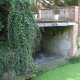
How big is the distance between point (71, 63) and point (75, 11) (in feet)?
10.1

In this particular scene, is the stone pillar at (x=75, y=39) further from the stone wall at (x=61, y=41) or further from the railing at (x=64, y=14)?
the railing at (x=64, y=14)

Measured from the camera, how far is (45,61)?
1080 cm

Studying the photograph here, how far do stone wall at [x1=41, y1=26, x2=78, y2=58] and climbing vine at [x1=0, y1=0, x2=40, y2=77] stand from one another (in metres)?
4.49

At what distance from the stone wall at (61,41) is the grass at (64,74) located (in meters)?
1.49

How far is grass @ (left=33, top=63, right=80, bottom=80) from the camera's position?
8.23 m

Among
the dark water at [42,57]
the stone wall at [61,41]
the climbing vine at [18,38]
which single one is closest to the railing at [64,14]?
the stone wall at [61,41]

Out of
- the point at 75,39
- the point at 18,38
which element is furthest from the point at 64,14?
the point at 18,38

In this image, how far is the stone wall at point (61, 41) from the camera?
11.1 meters

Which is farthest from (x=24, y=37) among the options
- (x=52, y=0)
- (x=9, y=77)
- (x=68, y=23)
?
(x=52, y=0)

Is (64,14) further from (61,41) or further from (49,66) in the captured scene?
(49,66)

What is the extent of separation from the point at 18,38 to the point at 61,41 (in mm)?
5468

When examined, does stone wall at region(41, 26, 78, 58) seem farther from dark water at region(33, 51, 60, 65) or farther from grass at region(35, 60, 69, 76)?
grass at region(35, 60, 69, 76)

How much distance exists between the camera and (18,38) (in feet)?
22.0

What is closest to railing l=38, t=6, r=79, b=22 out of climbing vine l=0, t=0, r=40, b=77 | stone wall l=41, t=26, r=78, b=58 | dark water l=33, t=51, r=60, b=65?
stone wall l=41, t=26, r=78, b=58
